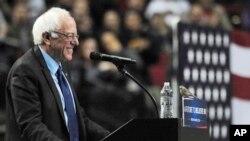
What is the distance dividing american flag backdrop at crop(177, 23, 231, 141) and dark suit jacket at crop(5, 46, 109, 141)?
97.1 inches

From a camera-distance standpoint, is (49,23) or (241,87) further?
(241,87)

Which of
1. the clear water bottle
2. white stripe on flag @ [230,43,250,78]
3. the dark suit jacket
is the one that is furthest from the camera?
white stripe on flag @ [230,43,250,78]

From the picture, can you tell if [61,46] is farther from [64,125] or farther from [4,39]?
[4,39]

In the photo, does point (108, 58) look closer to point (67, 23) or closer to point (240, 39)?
point (67, 23)

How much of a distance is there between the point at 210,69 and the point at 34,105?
332cm

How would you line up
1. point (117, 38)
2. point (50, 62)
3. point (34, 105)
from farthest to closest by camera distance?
point (117, 38) → point (50, 62) → point (34, 105)

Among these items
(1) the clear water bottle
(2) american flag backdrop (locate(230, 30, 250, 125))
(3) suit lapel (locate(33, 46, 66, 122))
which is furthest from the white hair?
(2) american flag backdrop (locate(230, 30, 250, 125))

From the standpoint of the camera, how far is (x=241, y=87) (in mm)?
9297

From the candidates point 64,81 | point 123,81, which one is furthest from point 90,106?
point 64,81

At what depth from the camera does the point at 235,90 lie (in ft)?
30.3

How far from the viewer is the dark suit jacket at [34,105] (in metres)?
5.75

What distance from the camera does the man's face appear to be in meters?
6.05

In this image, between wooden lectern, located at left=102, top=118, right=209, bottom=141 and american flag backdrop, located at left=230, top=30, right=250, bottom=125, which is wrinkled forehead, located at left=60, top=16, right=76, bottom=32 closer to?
wooden lectern, located at left=102, top=118, right=209, bottom=141

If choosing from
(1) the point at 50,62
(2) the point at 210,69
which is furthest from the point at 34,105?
(2) the point at 210,69
